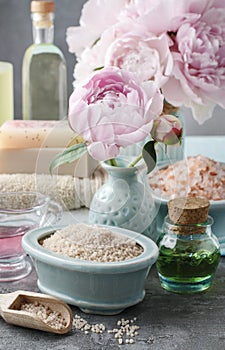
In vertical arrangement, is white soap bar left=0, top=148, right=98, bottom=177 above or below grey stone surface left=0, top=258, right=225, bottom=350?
above

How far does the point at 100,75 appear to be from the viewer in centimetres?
98

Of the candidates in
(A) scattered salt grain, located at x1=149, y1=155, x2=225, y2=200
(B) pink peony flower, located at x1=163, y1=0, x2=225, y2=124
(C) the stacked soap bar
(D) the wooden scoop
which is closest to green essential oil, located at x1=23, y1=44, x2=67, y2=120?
(C) the stacked soap bar

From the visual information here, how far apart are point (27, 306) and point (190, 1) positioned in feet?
1.44

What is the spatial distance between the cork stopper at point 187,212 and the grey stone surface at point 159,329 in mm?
99

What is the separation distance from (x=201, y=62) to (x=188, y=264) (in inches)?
10.3

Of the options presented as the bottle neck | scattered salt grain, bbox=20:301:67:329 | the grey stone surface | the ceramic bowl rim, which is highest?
the bottle neck

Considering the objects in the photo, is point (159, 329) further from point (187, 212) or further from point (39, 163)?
point (39, 163)

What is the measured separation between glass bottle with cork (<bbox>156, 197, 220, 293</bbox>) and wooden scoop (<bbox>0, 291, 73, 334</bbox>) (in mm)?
164

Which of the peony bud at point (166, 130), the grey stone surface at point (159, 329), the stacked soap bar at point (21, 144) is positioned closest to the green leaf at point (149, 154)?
the peony bud at point (166, 130)

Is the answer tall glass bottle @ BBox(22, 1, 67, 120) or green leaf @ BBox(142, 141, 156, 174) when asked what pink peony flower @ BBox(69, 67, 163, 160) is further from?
tall glass bottle @ BBox(22, 1, 67, 120)

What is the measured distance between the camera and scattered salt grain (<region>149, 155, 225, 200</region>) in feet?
3.59

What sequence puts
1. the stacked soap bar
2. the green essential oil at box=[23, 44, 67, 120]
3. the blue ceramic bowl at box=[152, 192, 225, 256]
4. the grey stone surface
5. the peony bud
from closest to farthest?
the grey stone surface
the peony bud
the blue ceramic bowl at box=[152, 192, 225, 256]
the stacked soap bar
the green essential oil at box=[23, 44, 67, 120]

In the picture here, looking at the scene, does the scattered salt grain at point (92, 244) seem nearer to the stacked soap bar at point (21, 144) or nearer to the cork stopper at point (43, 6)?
the stacked soap bar at point (21, 144)

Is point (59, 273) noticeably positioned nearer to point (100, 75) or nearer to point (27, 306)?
point (27, 306)
